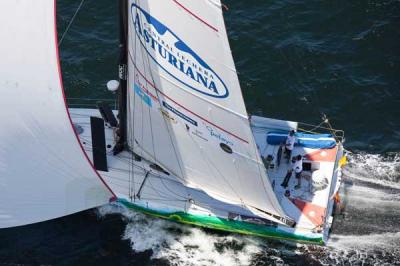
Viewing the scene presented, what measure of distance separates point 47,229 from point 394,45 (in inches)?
Result: 850

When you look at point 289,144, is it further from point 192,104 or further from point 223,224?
point 192,104

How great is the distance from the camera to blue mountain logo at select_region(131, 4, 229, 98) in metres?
20.8

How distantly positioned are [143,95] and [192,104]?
101 inches

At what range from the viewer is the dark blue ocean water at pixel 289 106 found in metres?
26.6

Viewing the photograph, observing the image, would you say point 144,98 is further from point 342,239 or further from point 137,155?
point 342,239

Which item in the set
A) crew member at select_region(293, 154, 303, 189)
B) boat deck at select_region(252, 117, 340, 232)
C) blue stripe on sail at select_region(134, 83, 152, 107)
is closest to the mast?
blue stripe on sail at select_region(134, 83, 152, 107)

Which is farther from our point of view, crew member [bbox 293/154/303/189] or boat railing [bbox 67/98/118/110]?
boat railing [bbox 67/98/118/110]

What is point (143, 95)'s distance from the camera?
24078mm

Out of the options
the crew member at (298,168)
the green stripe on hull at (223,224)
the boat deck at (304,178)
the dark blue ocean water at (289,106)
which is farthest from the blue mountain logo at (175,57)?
the dark blue ocean water at (289,106)

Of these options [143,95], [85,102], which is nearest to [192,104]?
[143,95]

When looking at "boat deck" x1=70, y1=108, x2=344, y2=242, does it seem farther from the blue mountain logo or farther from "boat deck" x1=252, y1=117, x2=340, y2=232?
Answer: the blue mountain logo

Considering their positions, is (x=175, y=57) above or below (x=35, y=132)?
above

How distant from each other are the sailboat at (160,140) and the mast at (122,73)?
5cm

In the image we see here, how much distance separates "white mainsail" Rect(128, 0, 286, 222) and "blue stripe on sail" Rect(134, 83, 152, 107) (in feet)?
0.16
